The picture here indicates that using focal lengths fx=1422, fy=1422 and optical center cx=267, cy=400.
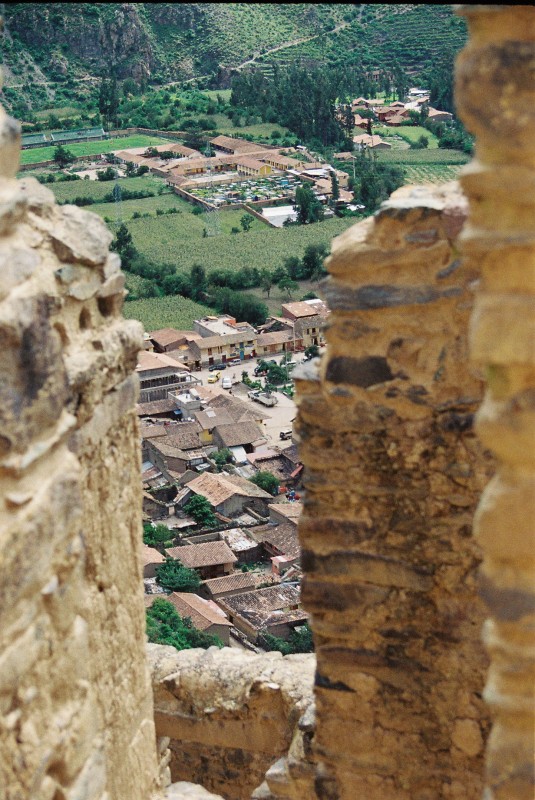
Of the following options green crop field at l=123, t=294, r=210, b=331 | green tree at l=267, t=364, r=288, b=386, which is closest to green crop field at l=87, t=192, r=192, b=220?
green crop field at l=123, t=294, r=210, b=331

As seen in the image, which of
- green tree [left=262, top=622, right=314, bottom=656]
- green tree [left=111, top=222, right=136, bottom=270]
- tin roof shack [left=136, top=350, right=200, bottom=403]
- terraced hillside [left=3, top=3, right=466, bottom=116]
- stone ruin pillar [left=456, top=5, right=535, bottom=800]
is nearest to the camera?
stone ruin pillar [left=456, top=5, right=535, bottom=800]

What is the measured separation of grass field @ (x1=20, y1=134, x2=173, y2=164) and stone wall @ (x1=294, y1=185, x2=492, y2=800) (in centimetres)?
7079

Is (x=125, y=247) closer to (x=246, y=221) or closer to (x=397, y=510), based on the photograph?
(x=246, y=221)

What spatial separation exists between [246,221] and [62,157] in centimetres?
1473

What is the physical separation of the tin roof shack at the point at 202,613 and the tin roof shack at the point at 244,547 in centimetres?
440

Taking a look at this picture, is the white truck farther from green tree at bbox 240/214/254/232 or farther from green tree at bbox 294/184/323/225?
green tree at bbox 240/214/254/232

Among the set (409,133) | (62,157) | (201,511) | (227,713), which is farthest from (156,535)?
(409,133)

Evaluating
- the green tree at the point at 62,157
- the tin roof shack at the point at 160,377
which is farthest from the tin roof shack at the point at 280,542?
the green tree at the point at 62,157

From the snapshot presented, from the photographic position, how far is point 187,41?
3767 inches

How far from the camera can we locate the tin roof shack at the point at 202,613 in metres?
24.7

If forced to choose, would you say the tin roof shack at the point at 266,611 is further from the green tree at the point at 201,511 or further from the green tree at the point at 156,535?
the green tree at the point at 201,511

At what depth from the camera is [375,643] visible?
5.66 metres

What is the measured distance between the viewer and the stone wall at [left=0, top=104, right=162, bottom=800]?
3.74 metres

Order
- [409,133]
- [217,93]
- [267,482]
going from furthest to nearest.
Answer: [217,93]
[409,133]
[267,482]
